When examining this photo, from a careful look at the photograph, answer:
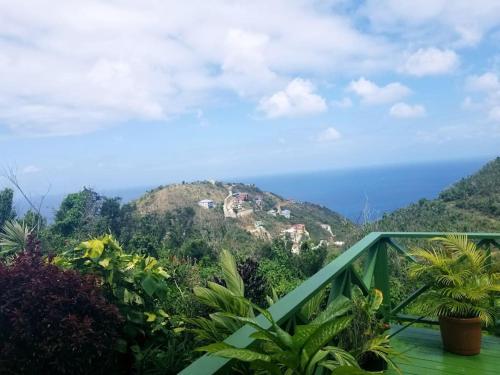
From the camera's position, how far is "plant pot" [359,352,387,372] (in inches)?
94.5

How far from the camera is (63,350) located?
236cm

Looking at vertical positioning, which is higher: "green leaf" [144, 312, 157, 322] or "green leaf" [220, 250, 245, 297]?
"green leaf" [220, 250, 245, 297]

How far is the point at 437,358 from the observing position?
3080 millimetres

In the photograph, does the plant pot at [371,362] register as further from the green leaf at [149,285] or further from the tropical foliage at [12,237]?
the tropical foliage at [12,237]

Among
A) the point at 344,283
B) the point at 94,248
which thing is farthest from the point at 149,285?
the point at 344,283

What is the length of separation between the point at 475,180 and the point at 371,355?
17645 millimetres

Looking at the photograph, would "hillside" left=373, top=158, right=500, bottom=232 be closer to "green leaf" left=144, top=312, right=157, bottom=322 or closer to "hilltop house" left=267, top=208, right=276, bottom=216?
"green leaf" left=144, top=312, right=157, bottom=322

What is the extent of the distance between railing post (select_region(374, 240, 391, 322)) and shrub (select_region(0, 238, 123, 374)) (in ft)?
7.19

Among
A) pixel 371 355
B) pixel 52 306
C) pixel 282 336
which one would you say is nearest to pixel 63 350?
pixel 52 306

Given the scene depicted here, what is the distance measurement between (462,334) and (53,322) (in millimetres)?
2695

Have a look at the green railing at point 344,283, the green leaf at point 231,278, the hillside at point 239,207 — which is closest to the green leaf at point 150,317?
the green leaf at point 231,278

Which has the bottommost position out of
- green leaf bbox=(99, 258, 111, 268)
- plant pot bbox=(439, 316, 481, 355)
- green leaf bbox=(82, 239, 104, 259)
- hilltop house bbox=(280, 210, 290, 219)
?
hilltop house bbox=(280, 210, 290, 219)

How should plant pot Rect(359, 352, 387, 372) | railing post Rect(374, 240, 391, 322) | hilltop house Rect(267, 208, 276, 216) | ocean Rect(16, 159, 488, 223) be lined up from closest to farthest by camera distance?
plant pot Rect(359, 352, 387, 372), railing post Rect(374, 240, 391, 322), ocean Rect(16, 159, 488, 223), hilltop house Rect(267, 208, 276, 216)

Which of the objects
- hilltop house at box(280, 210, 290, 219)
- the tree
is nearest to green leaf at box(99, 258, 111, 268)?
the tree
